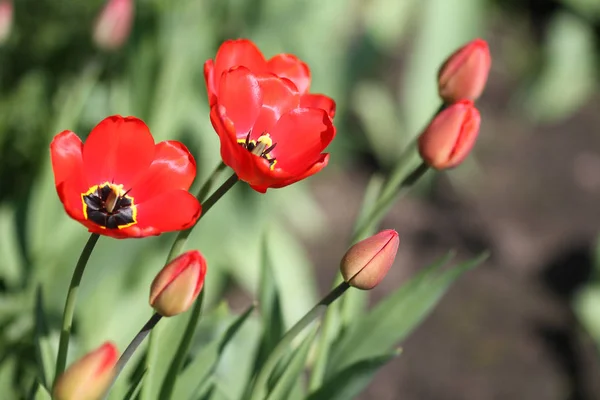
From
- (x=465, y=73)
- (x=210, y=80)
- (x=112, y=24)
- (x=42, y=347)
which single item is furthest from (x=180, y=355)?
(x=112, y=24)

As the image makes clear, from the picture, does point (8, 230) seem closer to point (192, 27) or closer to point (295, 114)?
point (192, 27)

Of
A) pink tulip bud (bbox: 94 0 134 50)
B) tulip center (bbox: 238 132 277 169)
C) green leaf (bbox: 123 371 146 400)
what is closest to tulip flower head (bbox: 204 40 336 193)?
tulip center (bbox: 238 132 277 169)

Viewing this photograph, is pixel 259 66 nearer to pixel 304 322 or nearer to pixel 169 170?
pixel 169 170

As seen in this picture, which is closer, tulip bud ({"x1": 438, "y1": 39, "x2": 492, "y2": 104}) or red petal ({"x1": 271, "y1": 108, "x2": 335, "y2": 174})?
red petal ({"x1": 271, "y1": 108, "x2": 335, "y2": 174})

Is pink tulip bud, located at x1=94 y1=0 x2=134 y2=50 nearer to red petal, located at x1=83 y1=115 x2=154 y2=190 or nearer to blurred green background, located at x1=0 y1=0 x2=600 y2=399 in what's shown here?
blurred green background, located at x1=0 y1=0 x2=600 y2=399

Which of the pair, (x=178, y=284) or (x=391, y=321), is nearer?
(x=178, y=284)

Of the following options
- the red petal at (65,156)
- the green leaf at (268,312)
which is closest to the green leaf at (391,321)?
the green leaf at (268,312)

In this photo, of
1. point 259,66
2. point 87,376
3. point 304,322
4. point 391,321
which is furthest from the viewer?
point 391,321
